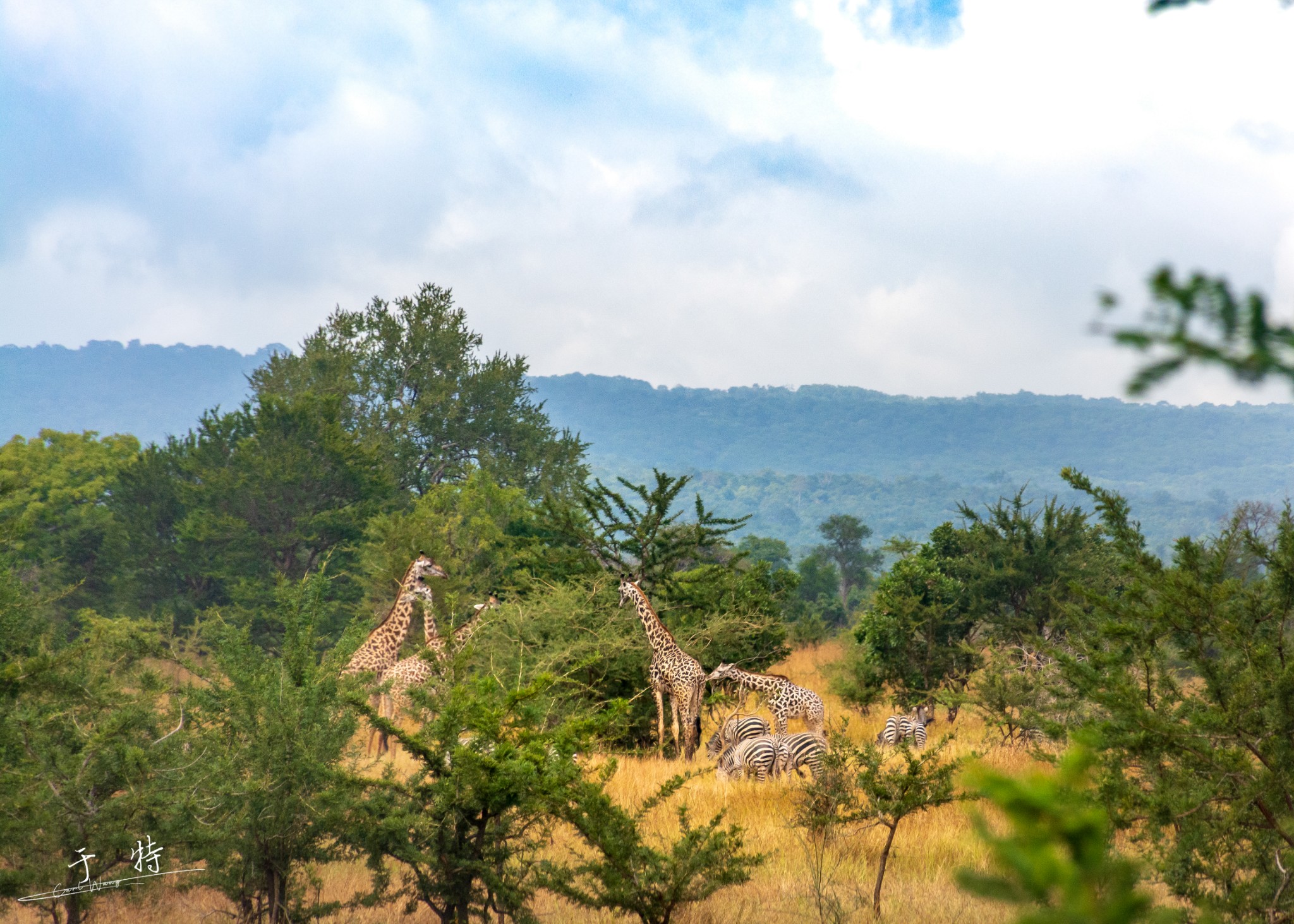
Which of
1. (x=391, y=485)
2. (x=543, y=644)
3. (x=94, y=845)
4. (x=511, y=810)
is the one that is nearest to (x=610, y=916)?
(x=511, y=810)

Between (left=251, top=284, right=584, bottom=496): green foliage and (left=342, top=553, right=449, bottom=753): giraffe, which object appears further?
(left=251, top=284, right=584, bottom=496): green foliage

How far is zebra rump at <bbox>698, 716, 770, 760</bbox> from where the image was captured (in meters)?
11.8

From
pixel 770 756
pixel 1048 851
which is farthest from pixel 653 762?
pixel 1048 851

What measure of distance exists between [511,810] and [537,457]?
36941mm

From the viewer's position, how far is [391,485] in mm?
35531

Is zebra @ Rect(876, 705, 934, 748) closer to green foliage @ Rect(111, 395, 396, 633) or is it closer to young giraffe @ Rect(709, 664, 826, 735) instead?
young giraffe @ Rect(709, 664, 826, 735)

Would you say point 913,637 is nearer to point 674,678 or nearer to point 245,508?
point 674,678

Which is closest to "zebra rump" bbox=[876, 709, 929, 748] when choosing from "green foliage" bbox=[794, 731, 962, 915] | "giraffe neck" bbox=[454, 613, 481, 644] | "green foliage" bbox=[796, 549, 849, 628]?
"green foliage" bbox=[794, 731, 962, 915]

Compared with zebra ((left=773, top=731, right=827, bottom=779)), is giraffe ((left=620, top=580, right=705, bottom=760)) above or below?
above

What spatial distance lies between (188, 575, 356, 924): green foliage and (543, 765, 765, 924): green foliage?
1.52m

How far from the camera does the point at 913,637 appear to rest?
16531 millimetres

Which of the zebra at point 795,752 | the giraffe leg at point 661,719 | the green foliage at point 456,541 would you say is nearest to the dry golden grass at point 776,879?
the zebra at point 795,752

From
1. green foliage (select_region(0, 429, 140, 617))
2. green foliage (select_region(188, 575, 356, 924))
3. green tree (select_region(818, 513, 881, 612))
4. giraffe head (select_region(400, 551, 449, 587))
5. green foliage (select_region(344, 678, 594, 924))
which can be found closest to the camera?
green foliage (select_region(344, 678, 594, 924))

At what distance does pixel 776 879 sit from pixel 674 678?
501 centimetres
